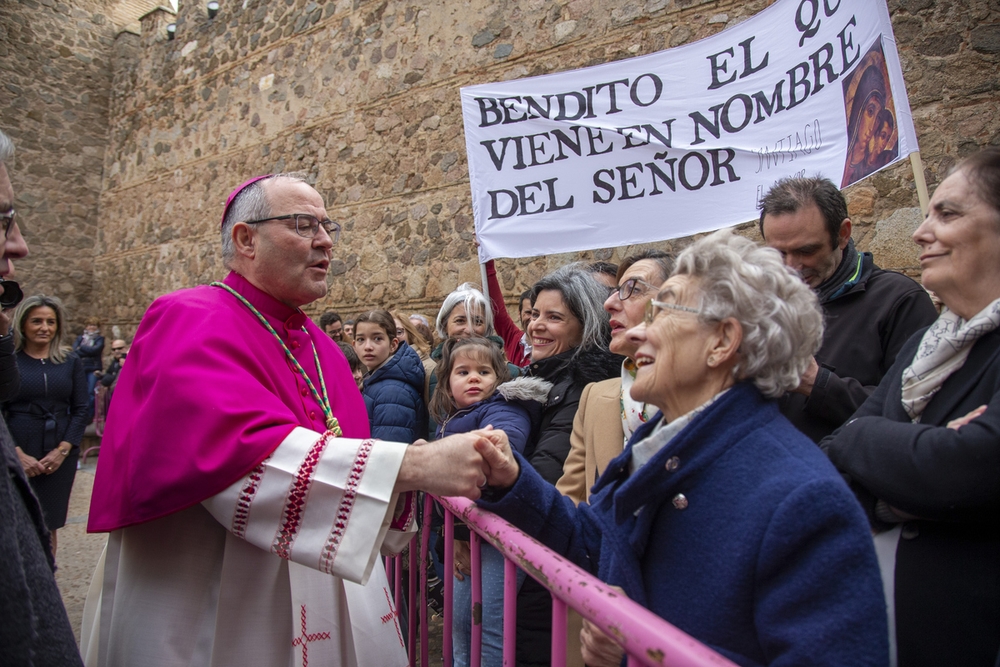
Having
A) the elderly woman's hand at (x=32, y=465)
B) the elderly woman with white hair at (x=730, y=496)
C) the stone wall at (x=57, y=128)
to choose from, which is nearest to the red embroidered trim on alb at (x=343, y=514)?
the elderly woman with white hair at (x=730, y=496)

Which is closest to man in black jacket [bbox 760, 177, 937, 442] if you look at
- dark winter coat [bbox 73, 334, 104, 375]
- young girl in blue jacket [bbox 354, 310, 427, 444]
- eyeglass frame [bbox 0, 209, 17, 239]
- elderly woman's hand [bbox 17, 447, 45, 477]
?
eyeglass frame [bbox 0, 209, 17, 239]

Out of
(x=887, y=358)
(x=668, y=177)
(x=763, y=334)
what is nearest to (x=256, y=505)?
(x=763, y=334)

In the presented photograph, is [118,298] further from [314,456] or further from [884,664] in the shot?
[884,664]

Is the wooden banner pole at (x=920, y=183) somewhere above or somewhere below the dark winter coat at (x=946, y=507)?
above

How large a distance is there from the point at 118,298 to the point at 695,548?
505 inches

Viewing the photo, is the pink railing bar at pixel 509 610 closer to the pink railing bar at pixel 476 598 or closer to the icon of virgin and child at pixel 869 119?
the pink railing bar at pixel 476 598

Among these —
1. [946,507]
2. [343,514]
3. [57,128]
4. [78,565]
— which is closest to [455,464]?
[343,514]

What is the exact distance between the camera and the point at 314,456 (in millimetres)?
1467

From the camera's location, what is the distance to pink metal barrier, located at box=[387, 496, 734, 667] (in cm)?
94

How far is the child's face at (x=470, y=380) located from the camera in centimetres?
286

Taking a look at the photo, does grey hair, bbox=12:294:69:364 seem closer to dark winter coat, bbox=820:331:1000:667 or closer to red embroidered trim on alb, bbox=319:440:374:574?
red embroidered trim on alb, bbox=319:440:374:574

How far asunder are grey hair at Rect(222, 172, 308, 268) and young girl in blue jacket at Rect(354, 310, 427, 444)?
1.70 meters

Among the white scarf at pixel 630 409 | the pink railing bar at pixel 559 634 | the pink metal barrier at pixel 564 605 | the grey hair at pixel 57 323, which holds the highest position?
the grey hair at pixel 57 323

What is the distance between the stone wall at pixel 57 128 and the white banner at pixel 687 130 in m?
11.2
